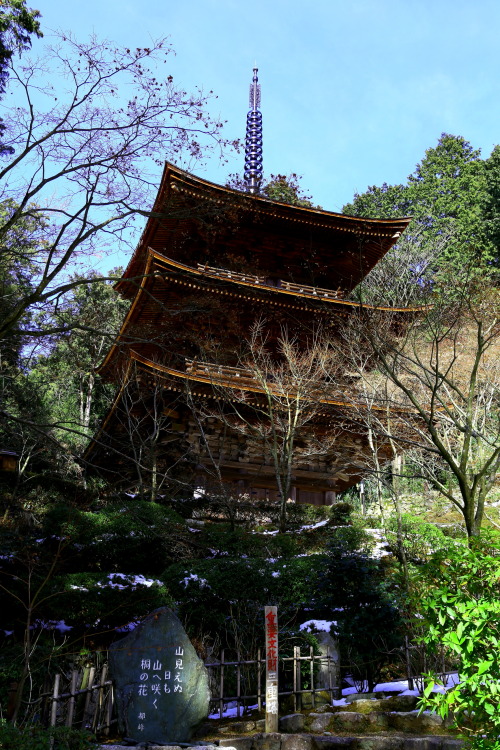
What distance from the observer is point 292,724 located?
7.16m

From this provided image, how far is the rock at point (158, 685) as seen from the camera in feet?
21.2

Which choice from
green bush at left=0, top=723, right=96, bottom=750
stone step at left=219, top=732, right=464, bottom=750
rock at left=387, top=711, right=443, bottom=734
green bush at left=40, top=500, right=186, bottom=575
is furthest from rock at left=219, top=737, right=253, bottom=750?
green bush at left=40, top=500, right=186, bottom=575

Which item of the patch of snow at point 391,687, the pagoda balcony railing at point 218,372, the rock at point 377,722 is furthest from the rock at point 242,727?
the pagoda balcony railing at point 218,372

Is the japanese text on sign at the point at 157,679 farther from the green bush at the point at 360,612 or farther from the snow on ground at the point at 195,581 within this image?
the snow on ground at the point at 195,581

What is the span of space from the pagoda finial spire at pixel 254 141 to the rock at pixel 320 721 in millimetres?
27218

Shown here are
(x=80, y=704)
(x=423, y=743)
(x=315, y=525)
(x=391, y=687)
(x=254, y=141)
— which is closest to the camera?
(x=423, y=743)

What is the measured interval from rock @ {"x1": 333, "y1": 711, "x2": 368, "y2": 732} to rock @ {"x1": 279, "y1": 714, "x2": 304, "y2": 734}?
0.38 m

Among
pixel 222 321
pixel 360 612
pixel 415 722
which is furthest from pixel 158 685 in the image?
pixel 222 321

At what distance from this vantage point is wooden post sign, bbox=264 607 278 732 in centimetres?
693

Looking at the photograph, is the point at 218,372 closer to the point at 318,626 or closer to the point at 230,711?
the point at 318,626

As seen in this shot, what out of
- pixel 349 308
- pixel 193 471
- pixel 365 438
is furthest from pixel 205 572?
pixel 349 308

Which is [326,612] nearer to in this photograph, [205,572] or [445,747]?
[205,572]

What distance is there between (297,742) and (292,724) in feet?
2.06

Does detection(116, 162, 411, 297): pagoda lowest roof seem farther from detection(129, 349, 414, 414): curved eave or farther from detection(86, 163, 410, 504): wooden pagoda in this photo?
detection(129, 349, 414, 414): curved eave
